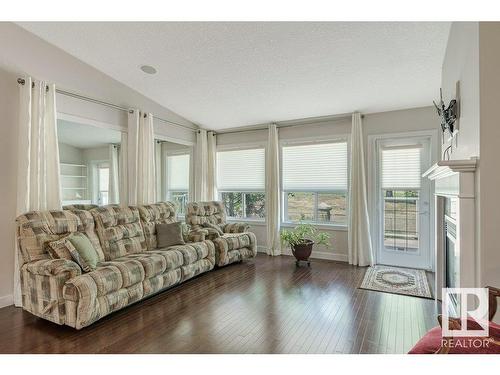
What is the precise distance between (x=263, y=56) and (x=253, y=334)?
298 centimetres

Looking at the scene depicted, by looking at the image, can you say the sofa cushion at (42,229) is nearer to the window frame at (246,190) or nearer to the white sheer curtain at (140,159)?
the white sheer curtain at (140,159)

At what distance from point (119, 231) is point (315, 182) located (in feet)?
11.0

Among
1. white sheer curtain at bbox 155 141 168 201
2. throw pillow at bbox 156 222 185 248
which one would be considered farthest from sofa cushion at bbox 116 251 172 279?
white sheer curtain at bbox 155 141 168 201

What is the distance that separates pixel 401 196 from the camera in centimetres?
457

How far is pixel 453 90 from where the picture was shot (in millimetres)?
2764

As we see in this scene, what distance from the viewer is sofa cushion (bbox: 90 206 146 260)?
349 cm

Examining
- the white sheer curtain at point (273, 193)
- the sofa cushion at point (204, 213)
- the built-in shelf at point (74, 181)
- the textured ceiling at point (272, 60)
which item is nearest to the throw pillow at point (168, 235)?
the sofa cushion at point (204, 213)

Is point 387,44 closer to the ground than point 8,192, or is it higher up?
higher up

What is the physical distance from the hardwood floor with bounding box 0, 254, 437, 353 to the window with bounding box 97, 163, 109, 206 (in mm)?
2629

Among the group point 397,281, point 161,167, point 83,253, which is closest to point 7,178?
point 83,253

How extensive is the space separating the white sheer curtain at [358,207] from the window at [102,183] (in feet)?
14.4

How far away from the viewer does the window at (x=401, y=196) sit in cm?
447

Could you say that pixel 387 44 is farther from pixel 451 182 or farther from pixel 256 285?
pixel 256 285
